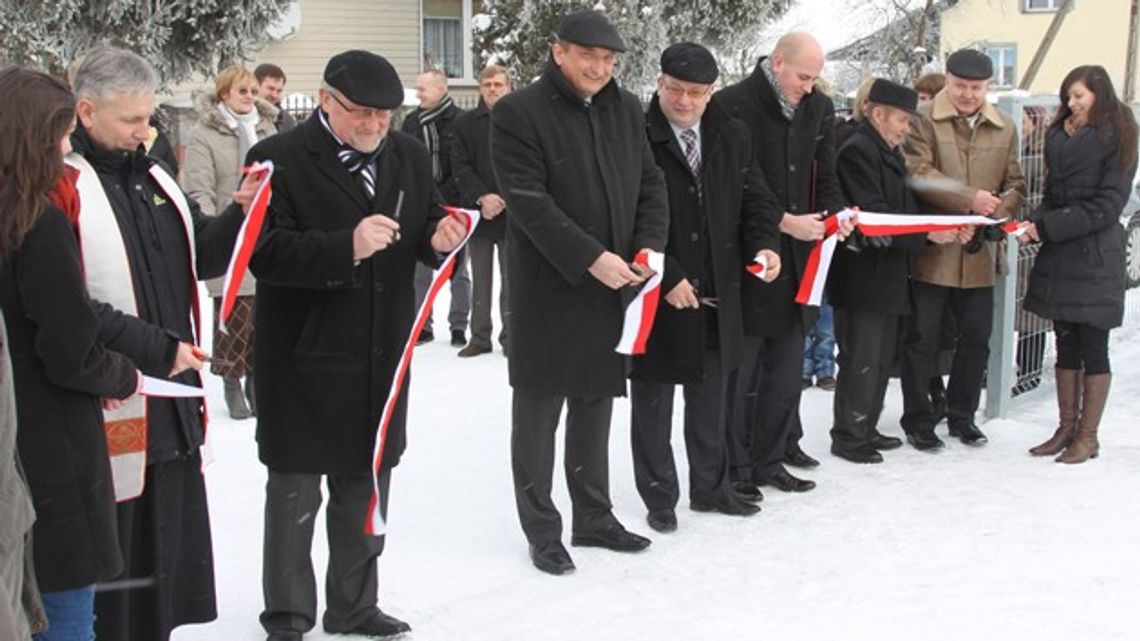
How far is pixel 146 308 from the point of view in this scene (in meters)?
3.88

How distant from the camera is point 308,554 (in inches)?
186

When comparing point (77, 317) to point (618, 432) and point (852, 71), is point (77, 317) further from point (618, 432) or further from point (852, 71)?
point (852, 71)

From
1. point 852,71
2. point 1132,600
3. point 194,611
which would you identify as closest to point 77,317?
point 194,611

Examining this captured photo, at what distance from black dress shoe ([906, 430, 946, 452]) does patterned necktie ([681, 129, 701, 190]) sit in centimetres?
233

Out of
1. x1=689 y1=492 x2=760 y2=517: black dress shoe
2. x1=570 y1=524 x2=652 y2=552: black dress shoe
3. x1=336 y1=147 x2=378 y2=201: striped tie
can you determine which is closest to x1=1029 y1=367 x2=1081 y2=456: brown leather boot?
x1=689 y1=492 x2=760 y2=517: black dress shoe

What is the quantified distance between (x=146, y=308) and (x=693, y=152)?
2.83 metres

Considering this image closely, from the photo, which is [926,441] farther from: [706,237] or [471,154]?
[471,154]

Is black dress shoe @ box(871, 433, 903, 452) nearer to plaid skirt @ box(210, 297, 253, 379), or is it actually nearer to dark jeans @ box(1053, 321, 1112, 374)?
dark jeans @ box(1053, 321, 1112, 374)

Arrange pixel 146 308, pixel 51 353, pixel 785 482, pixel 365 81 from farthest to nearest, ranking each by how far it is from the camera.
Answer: pixel 785 482
pixel 365 81
pixel 146 308
pixel 51 353

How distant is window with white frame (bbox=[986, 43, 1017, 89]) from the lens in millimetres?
44625

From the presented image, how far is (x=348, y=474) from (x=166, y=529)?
751 millimetres

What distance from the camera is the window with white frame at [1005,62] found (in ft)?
146

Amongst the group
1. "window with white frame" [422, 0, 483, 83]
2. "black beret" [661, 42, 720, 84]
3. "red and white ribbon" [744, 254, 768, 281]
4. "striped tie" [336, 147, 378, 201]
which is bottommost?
"red and white ribbon" [744, 254, 768, 281]

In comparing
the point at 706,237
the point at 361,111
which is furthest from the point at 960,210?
the point at 361,111
